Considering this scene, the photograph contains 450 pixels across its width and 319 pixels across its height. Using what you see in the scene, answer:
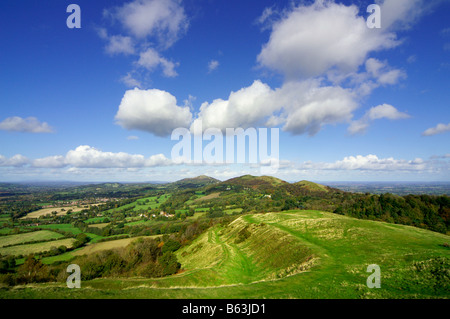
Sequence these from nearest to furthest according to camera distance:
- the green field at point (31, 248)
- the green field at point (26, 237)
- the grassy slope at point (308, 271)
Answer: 1. the grassy slope at point (308, 271)
2. the green field at point (31, 248)
3. the green field at point (26, 237)

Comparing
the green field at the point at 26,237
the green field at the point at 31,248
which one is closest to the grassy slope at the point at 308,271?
the green field at the point at 31,248

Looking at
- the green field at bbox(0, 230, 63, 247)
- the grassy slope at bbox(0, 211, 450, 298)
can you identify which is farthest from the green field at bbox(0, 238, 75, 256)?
the grassy slope at bbox(0, 211, 450, 298)

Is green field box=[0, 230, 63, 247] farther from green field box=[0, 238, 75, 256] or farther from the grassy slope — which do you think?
the grassy slope

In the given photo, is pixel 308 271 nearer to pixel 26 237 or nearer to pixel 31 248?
pixel 31 248

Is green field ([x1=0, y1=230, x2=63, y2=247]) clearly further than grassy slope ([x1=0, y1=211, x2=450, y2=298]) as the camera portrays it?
Yes

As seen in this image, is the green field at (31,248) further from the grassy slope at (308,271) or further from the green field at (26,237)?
the grassy slope at (308,271)

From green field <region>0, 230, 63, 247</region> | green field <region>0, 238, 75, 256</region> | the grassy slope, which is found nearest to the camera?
the grassy slope

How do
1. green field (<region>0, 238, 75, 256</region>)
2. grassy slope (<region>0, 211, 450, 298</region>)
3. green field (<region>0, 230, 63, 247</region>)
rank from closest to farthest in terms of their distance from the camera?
1. grassy slope (<region>0, 211, 450, 298</region>)
2. green field (<region>0, 238, 75, 256</region>)
3. green field (<region>0, 230, 63, 247</region>)
